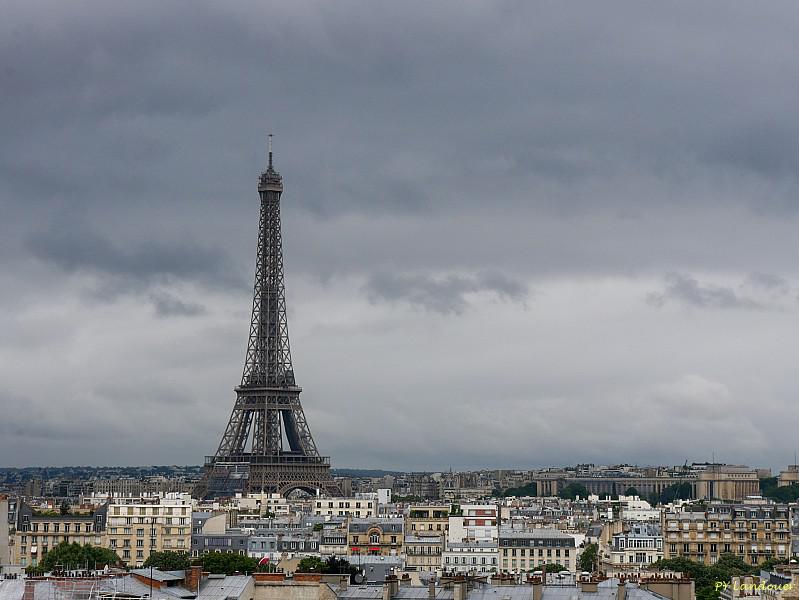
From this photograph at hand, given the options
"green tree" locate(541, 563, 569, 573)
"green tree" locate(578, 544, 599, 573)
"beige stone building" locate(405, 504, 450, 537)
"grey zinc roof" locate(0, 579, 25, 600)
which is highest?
"beige stone building" locate(405, 504, 450, 537)

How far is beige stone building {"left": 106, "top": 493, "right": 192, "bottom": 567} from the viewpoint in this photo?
139625mm

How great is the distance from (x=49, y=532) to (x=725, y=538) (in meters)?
43.2

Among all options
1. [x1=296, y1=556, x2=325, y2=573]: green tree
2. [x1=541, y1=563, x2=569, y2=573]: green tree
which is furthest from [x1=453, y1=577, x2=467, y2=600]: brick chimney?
[x1=541, y1=563, x2=569, y2=573]: green tree

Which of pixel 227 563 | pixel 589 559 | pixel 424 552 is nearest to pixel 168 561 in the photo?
pixel 227 563

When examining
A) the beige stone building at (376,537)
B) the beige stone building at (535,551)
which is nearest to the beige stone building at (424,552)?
the beige stone building at (376,537)

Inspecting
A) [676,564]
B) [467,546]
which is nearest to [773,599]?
[676,564]

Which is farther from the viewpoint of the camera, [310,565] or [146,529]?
[146,529]

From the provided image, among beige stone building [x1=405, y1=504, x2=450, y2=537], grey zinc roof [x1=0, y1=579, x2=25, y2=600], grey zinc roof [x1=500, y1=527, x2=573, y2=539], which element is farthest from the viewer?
beige stone building [x1=405, y1=504, x2=450, y2=537]

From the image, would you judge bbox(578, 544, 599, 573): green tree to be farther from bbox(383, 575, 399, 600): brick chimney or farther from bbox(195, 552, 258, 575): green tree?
bbox(383, 575, 399, 600): brick chimney

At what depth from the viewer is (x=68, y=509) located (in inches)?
6344

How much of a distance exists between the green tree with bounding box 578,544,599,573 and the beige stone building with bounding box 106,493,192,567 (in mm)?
25892

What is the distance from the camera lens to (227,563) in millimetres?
110750

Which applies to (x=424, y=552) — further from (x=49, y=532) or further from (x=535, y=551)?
(x=49, y=532)

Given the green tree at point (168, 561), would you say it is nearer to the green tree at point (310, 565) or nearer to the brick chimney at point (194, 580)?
the green tree at point (310, 565)
